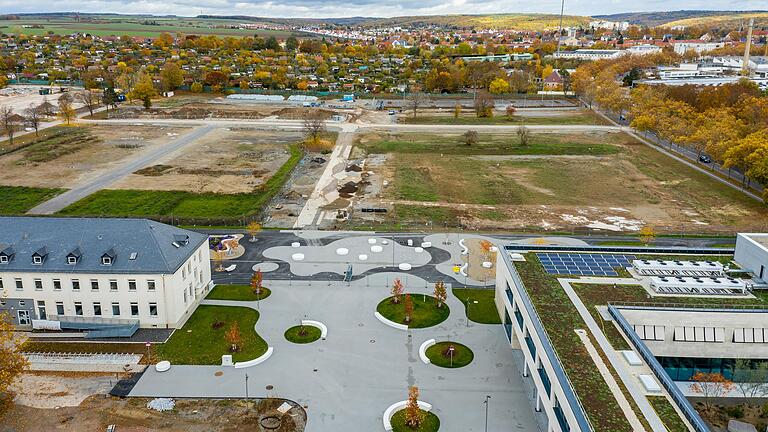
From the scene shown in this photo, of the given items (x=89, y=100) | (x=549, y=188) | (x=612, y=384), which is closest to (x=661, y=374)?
(x=612, y=384)

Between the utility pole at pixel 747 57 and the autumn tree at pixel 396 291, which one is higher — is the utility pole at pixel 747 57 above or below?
above

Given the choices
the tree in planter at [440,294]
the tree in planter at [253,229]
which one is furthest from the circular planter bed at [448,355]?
the tree in planter at [253,229]

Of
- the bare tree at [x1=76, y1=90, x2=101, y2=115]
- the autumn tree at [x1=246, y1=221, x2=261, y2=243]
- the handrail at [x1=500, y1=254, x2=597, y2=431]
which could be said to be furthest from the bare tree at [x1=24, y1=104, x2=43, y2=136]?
the handrail at [x1=500, y1=254, x2=597, y2=431]

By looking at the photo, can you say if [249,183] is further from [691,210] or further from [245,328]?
[691,210]

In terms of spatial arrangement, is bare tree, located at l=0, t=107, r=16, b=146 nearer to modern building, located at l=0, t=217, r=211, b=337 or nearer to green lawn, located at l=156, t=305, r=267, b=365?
modern building, located at l=0, t=217, r=211, b=337

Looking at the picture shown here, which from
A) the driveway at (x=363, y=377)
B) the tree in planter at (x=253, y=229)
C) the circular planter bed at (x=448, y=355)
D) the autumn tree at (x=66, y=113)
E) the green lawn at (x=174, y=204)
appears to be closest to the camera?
the driveway at (x=363, y=377)

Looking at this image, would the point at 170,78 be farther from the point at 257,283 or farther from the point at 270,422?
the point at 270,422

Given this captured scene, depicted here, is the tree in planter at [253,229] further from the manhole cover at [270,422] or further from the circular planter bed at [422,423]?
the circular planter bed at [422,423]
